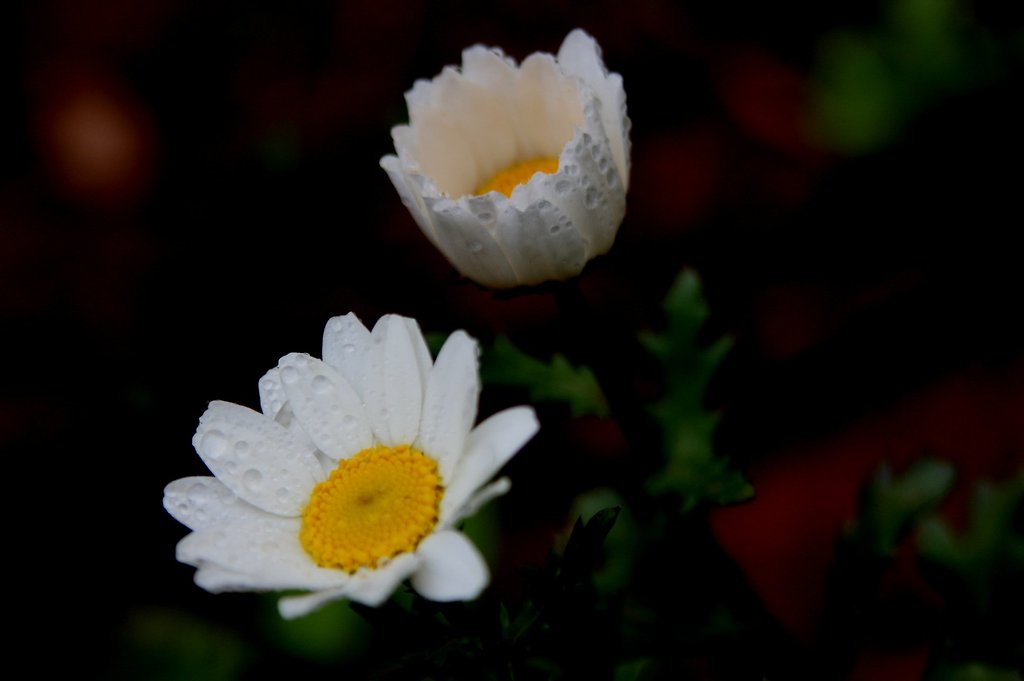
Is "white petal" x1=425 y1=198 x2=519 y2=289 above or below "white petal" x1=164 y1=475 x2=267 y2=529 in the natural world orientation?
above

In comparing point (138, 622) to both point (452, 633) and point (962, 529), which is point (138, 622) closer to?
point (452, 633)

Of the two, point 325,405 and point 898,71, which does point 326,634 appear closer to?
point 325,405

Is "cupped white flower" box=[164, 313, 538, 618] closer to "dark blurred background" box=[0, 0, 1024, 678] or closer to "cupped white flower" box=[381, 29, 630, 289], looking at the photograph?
"cupped white flower" box=[381, 29, 630, 289]

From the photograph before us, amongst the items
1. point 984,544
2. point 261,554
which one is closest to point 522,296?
point 984,544

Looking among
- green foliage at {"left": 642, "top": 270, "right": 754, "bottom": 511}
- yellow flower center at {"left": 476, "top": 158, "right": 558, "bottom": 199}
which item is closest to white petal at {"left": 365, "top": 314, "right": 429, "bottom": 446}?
yellow flower center at {"left": 476, "top": 158, "right": 558, "bottom": 199}

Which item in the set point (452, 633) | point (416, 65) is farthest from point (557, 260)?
point (416, 65)

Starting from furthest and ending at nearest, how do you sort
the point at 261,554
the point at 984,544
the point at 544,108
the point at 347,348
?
the point at 984,544 < the point at 544,108 < the point at 347,348 < the point at 261,554
